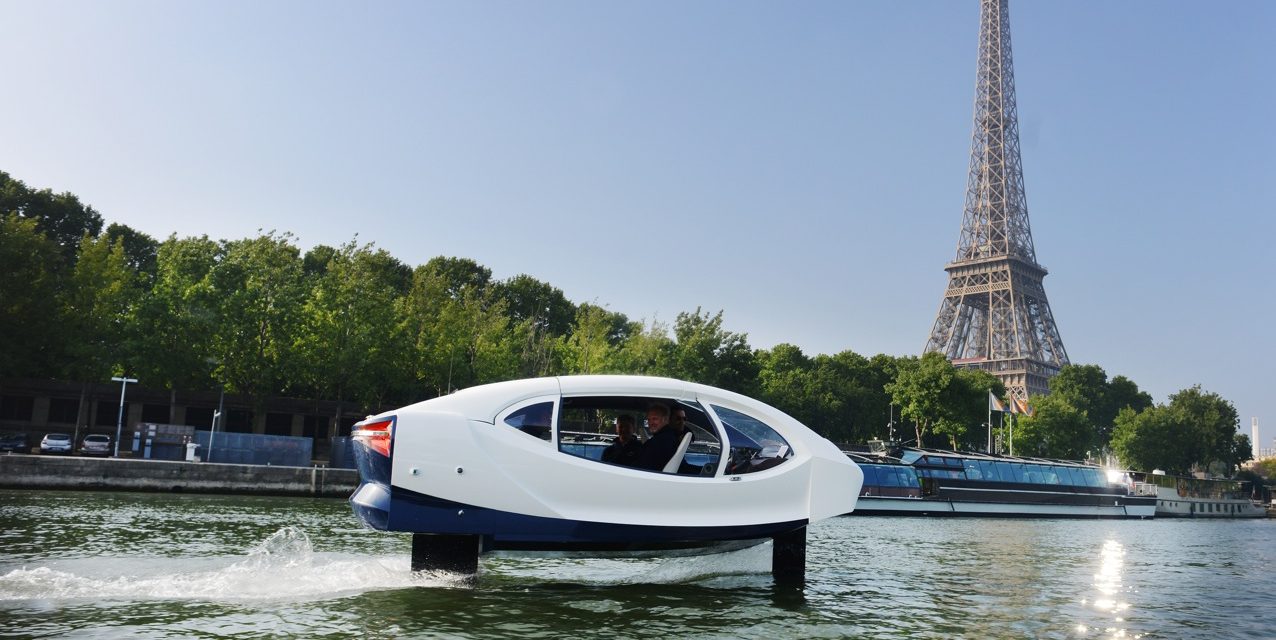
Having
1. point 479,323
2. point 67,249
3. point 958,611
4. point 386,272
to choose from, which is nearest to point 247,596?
point 958,611

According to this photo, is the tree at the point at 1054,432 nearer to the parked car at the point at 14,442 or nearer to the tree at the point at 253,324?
the tree at the point at 253,324

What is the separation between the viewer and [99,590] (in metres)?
9.74

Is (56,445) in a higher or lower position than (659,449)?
lower

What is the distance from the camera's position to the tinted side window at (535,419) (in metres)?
10.0

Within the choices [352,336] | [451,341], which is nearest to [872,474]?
[451,341]

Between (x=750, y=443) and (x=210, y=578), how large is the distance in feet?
20.9

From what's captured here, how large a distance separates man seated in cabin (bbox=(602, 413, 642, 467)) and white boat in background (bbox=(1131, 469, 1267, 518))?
246 ft

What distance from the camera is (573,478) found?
10.1 meters

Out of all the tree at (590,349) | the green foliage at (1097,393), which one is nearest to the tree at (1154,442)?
the green foliage at (1097,393)

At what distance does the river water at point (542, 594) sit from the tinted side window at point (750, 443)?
4.83ft

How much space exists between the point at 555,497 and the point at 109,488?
29178 millimetres

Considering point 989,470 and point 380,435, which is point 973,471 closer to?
point 989,470

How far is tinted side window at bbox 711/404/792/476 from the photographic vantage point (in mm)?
11211

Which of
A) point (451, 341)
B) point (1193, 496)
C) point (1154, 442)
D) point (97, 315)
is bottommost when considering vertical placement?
point (1193, 496)
